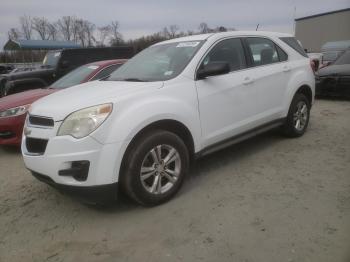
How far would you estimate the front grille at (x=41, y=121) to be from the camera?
10.6 feet

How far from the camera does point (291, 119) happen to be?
5277 mm

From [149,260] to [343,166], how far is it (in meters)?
2.86

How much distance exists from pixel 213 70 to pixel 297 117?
7.69 feet

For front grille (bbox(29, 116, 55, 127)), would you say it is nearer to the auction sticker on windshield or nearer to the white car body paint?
the white car body paint

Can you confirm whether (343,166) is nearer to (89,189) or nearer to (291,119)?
(291,119)

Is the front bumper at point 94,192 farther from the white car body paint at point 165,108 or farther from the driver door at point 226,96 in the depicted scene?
the driver door at point 226,96

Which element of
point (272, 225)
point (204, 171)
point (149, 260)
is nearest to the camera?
point (149, 260)

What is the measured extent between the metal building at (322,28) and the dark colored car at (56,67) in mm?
29853

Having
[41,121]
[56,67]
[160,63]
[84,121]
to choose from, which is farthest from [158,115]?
[56,67]

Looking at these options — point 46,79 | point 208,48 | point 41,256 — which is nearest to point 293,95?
point 208,48

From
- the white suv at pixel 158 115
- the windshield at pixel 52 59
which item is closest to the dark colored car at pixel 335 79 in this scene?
the white suv at pixel 158 115

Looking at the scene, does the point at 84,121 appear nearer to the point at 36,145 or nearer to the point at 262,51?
the point at 36,145

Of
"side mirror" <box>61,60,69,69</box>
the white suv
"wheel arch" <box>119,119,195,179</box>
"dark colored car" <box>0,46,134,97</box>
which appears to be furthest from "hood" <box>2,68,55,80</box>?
"wheel arch" <box>119,119,195,179</box>

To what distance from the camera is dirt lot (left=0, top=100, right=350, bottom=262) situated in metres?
2.75
